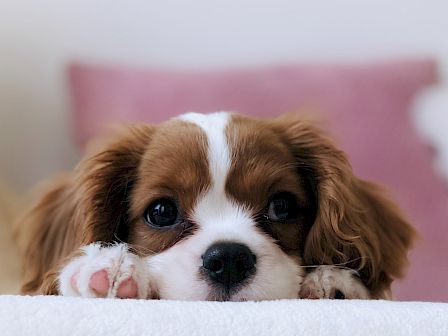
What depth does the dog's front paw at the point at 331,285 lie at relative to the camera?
4.37 ft

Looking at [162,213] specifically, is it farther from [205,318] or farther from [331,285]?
[205,318]

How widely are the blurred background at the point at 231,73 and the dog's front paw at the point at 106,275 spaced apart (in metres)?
1.04

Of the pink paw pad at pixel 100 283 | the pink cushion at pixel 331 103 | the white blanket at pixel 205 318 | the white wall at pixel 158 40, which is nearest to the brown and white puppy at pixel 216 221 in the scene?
the pink paw pad at pixel 100 283

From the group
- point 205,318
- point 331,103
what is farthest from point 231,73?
point 205,318

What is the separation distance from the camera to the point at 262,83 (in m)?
2.43

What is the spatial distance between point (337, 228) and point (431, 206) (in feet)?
3.03

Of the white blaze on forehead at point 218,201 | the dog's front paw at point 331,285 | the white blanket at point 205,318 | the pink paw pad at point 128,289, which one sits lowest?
the dog's front paw at point 331,285

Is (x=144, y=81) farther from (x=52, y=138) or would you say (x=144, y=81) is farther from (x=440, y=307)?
(x=440, y=307)

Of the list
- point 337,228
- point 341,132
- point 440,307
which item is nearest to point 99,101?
point 341,132

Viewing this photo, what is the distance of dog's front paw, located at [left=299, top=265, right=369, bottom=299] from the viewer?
4.37 feet

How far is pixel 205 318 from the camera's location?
945 millimetres

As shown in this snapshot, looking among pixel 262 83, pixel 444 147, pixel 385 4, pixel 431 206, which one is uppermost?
pixel 385 4

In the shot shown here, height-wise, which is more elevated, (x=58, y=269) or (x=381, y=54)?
(x=381, y=54)

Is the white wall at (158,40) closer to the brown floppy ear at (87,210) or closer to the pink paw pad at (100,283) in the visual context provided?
the brown floppy ear at (87,210)
